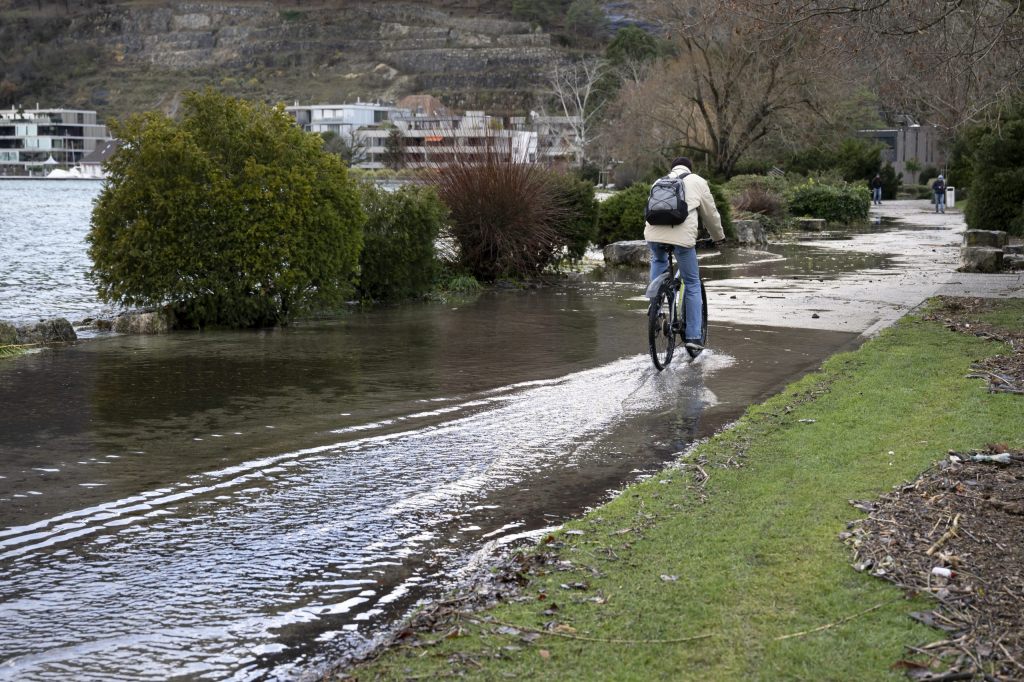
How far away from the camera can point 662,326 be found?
11477 mm

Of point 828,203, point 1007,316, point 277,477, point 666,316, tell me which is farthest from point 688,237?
point 828,203

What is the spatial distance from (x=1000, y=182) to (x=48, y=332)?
23.2 metres

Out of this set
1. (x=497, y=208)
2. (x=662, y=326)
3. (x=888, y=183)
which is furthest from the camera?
(x=888, y=183)

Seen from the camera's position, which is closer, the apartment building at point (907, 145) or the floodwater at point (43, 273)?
the floodwater at point (43, 273)

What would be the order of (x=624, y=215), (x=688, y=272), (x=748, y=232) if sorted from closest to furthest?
1. (x=688, y=272)
2. (x=624, y=215)
3. (x=748, y=232)

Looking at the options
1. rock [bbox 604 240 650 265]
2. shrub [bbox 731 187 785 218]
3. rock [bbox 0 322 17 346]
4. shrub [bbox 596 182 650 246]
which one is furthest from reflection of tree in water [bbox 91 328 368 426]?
shrub [bbox 731 187 785 218]

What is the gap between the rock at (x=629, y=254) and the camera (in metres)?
24.9

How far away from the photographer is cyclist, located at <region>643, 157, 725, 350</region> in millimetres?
11281

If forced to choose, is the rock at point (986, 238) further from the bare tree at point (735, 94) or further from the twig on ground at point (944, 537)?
the twig on ground at point (944, 537)

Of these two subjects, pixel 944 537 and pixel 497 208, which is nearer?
pixel 944 537

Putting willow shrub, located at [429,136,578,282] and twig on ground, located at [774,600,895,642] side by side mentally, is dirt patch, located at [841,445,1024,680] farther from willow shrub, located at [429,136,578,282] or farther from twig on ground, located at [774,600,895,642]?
willow shrub, located at [429,136,578,282]

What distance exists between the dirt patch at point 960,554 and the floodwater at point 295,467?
1.82 metres

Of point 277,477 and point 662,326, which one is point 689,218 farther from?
point 277,477

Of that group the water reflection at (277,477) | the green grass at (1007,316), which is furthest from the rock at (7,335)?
the green grass at (1007,316)
